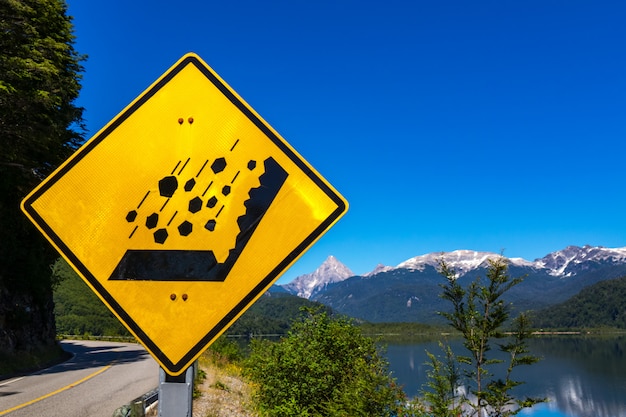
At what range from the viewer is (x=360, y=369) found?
12.7 metres

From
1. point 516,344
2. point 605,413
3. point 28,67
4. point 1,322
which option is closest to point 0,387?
point 1,322

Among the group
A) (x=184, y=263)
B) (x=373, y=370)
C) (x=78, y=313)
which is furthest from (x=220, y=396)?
(x=78, y=313)

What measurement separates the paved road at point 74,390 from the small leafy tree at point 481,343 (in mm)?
8255

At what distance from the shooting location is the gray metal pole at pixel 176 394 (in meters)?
1.57

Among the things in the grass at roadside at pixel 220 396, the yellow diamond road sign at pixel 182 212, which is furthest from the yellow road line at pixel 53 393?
the yellow diamond road sign at pixel 182 212

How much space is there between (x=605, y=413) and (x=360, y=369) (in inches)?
2590

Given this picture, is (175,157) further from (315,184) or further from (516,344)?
(516,344)

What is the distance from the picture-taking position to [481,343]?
8.88m

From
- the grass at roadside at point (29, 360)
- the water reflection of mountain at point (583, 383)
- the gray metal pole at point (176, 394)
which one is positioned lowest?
the water reflection of mountain at point (583, 383)

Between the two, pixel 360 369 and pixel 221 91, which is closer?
pixel 221 91

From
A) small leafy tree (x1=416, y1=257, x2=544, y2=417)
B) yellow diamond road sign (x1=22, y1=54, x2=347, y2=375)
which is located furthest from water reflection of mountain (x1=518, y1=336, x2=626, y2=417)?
yellow diamond road sign (x1=22, y1=54, x2=347, y2=375)

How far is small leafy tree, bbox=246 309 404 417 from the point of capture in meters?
11.3

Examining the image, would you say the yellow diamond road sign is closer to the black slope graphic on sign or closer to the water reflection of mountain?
the black slope graphic on sign

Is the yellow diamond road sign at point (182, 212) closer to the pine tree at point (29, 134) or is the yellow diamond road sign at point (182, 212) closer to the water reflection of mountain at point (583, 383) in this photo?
the pine tree at point (29, 134)
